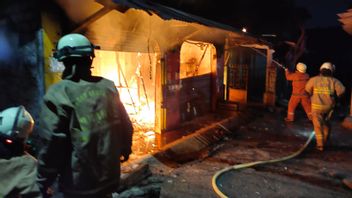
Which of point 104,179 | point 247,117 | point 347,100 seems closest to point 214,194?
point 104,179

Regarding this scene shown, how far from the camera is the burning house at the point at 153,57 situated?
6777 millimetres

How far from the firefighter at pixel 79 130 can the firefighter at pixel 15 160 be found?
0.11 metres

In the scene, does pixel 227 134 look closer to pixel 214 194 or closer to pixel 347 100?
pixel 214 194

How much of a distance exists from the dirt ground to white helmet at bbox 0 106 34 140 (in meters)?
3.65

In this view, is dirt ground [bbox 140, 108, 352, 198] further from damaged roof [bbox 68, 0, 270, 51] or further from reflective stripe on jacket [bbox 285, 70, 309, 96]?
damaged roof [bbox 68, 0, 270, 51]

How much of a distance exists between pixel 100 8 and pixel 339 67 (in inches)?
820

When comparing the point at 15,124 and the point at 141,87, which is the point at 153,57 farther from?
the point at 15,124

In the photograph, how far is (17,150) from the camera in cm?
283

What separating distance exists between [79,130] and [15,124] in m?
0.65

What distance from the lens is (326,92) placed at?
880 cm

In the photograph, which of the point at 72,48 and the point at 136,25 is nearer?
the point at 72,48

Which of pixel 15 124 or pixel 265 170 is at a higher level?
pixel 15 124

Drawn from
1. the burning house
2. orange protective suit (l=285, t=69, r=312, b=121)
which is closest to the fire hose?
the burning house

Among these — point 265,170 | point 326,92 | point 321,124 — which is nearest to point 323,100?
point 326,92
